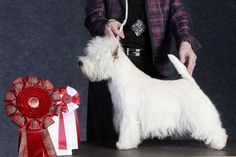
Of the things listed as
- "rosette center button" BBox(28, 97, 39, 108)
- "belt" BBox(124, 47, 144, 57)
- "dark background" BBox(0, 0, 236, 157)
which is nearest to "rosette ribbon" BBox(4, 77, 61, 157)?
"rosette center button" BBox(28, 97, 39, 108)

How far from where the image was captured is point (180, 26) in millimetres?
1880

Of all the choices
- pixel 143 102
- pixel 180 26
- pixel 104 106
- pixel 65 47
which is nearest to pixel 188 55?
pixel 180 26

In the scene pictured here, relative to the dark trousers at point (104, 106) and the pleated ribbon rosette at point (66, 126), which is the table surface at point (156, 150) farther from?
the dark trousers at point (104, 106)

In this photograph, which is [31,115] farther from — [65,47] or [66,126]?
[65,47]

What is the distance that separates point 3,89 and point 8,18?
42 cm

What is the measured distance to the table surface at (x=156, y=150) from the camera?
154 centimetres

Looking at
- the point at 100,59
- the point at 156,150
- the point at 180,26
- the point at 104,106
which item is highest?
the point at 180,26

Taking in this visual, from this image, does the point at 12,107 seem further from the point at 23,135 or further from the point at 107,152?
the point at 107,152

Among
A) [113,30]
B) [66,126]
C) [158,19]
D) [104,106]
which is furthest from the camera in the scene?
[104,106]

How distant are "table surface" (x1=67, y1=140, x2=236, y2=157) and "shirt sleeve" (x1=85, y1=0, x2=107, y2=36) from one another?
398mm

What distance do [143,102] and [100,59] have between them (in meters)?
0.19

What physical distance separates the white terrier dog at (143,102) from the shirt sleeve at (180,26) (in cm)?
24

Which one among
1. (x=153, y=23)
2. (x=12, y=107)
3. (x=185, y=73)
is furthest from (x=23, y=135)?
(x=153, y=23)

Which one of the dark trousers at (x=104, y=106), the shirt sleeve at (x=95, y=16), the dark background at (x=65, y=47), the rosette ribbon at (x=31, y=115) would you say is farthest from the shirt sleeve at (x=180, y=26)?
the dark background at (x=65, y=47)
